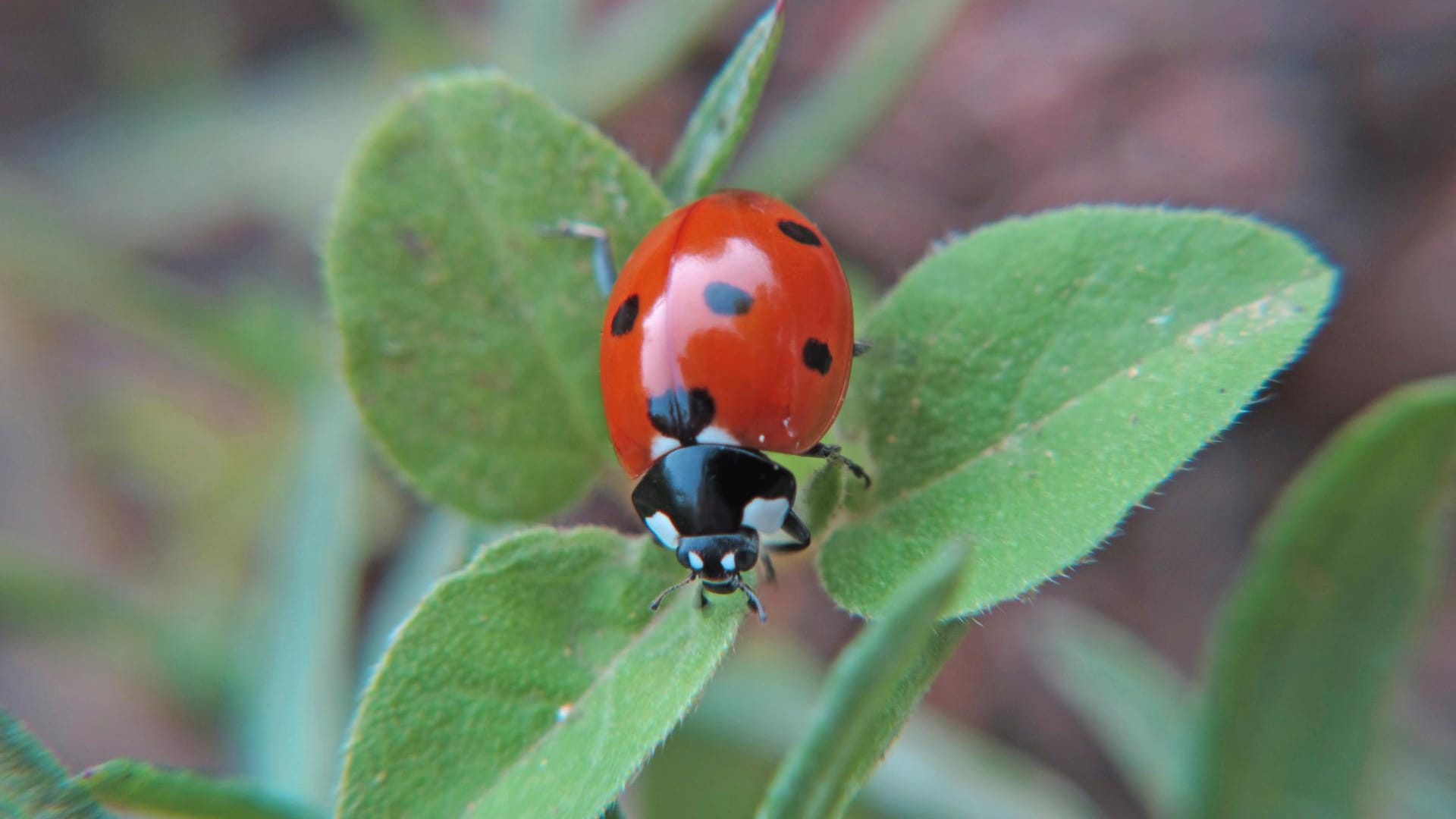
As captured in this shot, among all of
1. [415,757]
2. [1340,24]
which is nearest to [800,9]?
[1340,24]

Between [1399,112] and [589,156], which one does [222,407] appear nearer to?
[589,156]

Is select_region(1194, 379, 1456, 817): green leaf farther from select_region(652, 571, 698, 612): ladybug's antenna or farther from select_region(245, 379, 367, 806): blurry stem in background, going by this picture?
select_region(245, 379, 367, 806): blurry stem in background

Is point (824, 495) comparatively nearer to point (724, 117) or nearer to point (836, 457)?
point (836, 457)

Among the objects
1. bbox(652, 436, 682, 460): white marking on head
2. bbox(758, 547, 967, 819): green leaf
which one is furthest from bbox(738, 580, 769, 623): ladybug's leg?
bbox(758, 547, 967, 819): green leaf

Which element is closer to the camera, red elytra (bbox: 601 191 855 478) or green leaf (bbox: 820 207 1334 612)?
green leaf (bbox: 820 207 1334 612)

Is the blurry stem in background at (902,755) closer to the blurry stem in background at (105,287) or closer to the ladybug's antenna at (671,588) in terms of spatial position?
the ladybug's antenna at (671,588)

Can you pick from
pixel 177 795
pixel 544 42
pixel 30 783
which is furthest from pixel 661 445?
pixel 544 42

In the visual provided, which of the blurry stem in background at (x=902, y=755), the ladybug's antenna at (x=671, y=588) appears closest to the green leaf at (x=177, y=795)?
the ladybug's antenna at (x=671, y=588)
